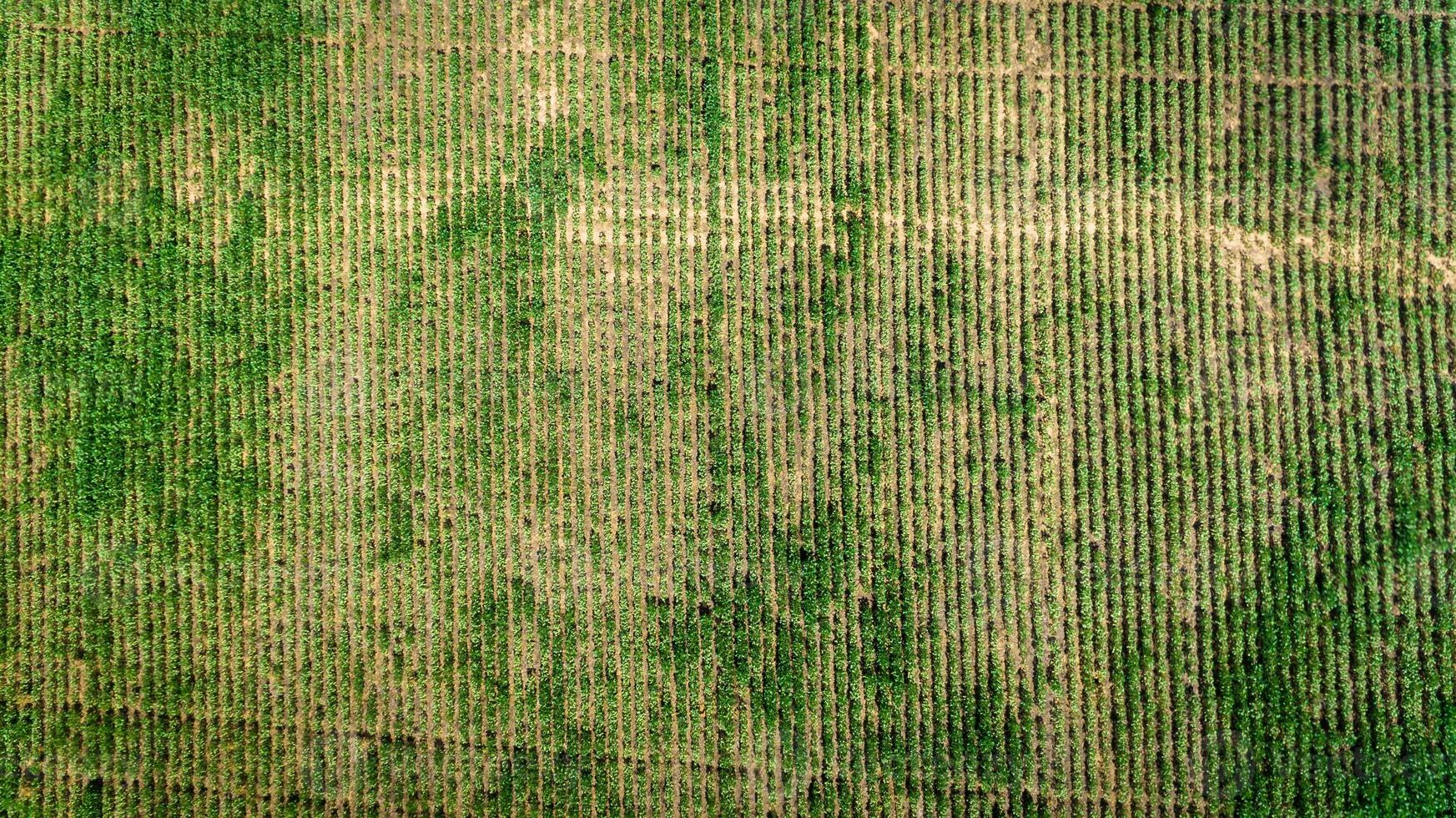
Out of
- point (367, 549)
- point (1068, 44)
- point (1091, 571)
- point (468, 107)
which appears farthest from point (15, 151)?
point (1091, 571)

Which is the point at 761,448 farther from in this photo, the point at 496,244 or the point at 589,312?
the point at 496,244

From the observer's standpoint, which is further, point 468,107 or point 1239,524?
point 468,107

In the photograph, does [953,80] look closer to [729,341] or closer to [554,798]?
[729,341]

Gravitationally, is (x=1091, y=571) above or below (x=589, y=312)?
below

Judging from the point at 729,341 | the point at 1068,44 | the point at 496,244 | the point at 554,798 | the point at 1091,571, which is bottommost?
the point at 554,798

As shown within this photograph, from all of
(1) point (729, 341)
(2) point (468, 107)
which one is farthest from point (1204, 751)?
(2) point (468, 107)

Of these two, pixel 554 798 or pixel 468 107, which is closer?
pixel 554 798
